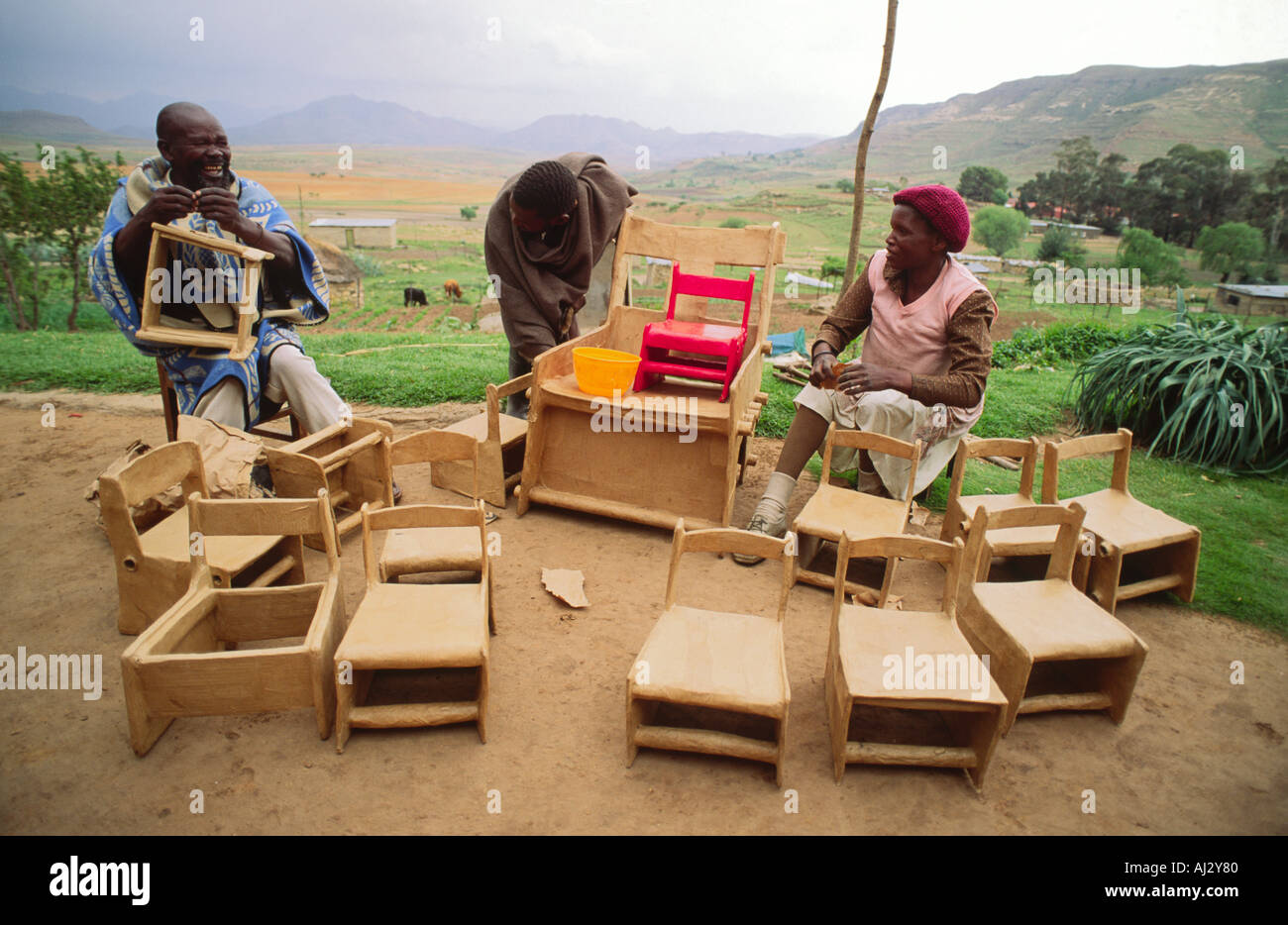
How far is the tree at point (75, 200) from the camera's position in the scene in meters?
14.2

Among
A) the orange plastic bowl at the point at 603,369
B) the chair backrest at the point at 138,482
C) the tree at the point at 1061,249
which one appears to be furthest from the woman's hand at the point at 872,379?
the tree at the point at 1061,249

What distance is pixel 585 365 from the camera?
4.37 metres

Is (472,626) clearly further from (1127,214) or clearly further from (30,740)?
(1127,214)

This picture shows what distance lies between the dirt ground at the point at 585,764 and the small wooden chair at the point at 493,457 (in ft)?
3.70

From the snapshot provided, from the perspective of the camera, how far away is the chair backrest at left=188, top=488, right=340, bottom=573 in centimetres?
290

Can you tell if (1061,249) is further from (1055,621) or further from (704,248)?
(1055,621)

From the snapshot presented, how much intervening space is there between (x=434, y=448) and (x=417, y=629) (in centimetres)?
119

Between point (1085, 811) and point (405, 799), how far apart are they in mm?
2381

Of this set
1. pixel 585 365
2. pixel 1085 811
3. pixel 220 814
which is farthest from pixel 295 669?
pixel 1085 811

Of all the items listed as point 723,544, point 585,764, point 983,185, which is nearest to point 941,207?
point 723,544

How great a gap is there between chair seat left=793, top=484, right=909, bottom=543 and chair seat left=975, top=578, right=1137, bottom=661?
0.66 m

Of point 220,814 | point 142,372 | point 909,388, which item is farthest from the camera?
point 142,372

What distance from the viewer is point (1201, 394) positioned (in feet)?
18.9

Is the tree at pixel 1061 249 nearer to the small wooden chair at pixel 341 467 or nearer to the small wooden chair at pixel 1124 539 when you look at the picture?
the small wooden chair at pixel 1124 539
